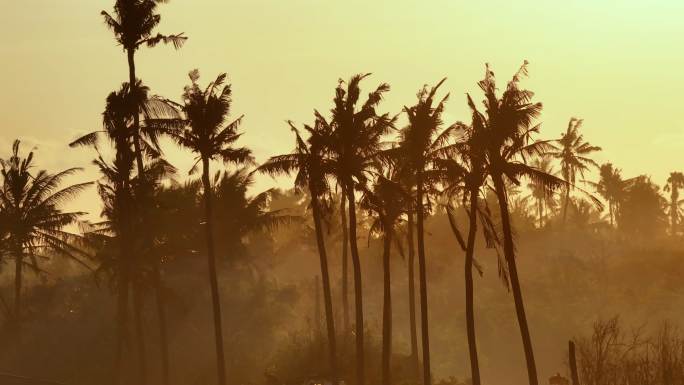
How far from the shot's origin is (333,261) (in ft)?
292

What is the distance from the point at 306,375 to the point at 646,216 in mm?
66628

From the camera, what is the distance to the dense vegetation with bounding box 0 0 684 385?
3862 centimetres

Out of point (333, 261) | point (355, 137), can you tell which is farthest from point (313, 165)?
point (333, 261)

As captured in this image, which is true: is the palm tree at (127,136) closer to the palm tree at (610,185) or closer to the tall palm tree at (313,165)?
the tall palm tree at (313,165)

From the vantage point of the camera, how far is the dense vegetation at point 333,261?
38625 millimetres

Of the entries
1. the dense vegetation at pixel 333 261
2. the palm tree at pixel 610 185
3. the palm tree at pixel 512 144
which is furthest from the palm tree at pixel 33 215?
the palm tree at pixel 610 185

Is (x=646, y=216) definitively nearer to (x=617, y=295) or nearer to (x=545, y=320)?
(x=617, y=295)

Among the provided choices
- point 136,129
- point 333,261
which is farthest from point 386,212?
point 333,261

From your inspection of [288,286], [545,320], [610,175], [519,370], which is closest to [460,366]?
[519,370]

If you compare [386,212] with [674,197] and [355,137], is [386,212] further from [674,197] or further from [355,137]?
[674,197]

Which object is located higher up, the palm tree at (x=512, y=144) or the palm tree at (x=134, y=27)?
the palm tree at (x=134, y=27)

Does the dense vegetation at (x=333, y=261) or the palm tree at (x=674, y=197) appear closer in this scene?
the dense vegetation at (x=333, y=261)

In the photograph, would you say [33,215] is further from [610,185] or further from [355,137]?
[610,185]

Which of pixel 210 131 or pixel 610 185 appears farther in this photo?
pixel 610 185
